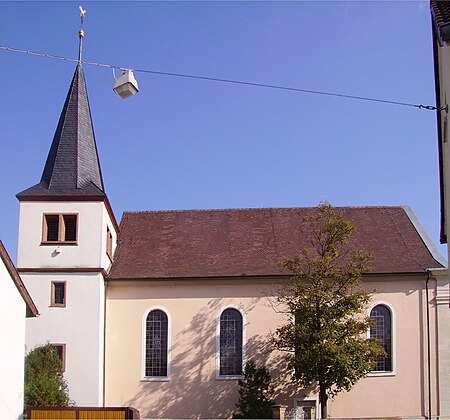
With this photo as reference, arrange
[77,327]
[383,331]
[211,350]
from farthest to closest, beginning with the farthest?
[383,331], [211,350], [77,327]

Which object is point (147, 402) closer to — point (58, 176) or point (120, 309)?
point (120, 309)

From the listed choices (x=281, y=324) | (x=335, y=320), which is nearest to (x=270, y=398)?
(x=281, y=324)

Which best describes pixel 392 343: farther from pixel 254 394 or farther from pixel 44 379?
pixel 44 379

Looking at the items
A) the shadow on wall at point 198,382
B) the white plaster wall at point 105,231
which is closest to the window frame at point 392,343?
the shadow on wall at point 198,382

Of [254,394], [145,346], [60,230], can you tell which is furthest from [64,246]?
[254,394]

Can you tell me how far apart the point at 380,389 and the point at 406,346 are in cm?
201

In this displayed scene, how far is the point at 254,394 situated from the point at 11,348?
10.3m

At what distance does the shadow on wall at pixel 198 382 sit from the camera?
28.2 metres

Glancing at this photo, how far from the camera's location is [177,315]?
29094 millimetres

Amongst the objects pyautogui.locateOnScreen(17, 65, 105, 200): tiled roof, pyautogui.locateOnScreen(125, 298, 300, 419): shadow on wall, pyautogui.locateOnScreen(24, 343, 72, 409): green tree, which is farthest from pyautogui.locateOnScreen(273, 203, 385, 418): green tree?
pyautogui.locateOnScreen(17, 65, 105, 200): tiled roof

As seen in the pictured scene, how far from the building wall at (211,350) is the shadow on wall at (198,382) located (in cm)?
4

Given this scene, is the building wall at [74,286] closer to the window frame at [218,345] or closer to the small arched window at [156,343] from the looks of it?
the small arched window at [156,343]

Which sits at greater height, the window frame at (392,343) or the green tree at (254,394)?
the window frame at (392,343)

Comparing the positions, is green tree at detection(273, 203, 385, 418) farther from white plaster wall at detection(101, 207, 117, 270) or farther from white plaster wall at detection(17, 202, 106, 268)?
white plaster wall at detection(17, 202, 106, 268)
